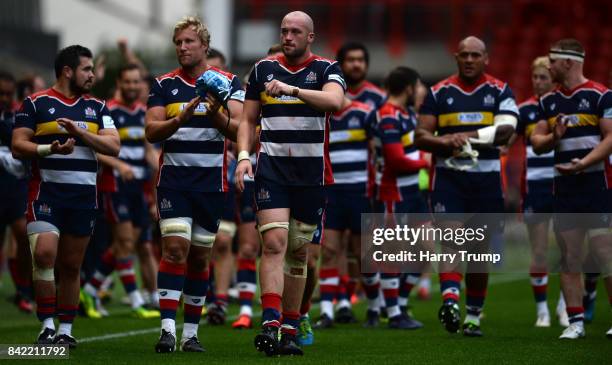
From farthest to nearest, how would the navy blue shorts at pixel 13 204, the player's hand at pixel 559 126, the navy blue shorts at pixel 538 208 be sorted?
the navy blue shorts at pixel 13 204
the navy blue shorts at pixel 538 208
the player's hand at pixel 559 126

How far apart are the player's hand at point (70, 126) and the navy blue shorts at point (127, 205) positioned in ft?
13.4

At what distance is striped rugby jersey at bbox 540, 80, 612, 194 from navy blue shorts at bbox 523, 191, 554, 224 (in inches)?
80.3

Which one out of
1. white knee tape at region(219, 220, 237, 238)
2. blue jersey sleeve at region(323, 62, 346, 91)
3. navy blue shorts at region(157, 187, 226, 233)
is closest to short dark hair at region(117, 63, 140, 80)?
white knee tape at region(219, 220, 237, 238)

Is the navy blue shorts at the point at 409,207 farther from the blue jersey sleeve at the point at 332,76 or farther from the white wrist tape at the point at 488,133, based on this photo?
the blue jersey sleeve at the point at 332,76

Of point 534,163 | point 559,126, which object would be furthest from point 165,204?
point 534,163

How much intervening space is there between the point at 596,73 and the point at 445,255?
1113 inches

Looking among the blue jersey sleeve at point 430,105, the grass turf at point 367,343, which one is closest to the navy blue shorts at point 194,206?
the grass turf at point 367,343

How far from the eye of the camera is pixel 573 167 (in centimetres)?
1064

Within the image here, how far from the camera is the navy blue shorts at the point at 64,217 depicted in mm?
9984

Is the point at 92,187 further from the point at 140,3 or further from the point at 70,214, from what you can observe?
the point at 140,3

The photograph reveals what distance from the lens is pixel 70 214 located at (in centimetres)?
1011

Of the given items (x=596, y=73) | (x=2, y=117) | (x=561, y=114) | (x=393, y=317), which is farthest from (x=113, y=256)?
(x=596, y=73)

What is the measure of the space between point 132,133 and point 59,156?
4264 millimetres

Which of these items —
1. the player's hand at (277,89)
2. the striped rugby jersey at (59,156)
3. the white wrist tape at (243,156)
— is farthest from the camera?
the striped rugby jersey at (59,156)
